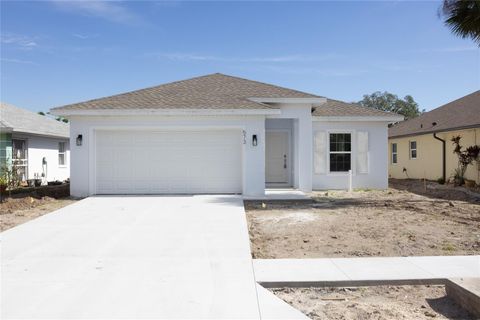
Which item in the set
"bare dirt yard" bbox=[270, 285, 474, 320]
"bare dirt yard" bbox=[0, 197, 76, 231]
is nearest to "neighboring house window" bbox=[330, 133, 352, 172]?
"bare dirt yard" bbox=[0, 197, 76, 231]

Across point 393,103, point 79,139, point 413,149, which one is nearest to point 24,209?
point 79,139

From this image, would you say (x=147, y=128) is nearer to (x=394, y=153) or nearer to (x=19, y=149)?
(x=19, y=149)

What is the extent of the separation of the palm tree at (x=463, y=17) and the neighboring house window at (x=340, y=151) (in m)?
5.62

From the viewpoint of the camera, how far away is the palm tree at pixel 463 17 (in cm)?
1314

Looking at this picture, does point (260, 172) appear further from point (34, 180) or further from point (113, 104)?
point (34, 180)

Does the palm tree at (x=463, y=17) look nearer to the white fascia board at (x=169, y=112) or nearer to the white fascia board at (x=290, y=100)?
the white fascia board at (x=290, y=100)

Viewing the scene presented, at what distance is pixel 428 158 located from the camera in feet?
73.0

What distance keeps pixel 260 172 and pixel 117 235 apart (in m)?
7.05

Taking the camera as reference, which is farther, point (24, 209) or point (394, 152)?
point (394, 152)

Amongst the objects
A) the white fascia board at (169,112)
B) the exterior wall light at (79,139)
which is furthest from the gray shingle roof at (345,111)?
the exterior wall light at (79,139)

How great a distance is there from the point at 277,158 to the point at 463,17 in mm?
8774

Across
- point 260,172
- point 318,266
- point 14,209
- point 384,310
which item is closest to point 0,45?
point 14,209

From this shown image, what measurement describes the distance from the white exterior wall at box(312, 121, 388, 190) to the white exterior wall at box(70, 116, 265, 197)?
3777 millimetres

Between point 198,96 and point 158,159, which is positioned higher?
point 198,96
